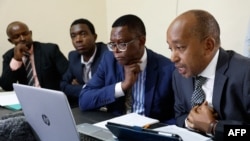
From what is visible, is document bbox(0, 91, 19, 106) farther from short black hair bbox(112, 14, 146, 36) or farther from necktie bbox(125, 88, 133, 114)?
short black hair bbox(112, 14, 146, 36)

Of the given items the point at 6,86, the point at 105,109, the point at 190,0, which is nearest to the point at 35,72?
the point at 6,86

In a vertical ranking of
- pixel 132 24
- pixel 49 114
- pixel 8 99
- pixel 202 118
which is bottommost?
pixel 8 99

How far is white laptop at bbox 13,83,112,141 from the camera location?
36.4 inches

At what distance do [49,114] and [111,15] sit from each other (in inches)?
109

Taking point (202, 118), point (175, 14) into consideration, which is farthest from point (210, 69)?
point (175, 14)

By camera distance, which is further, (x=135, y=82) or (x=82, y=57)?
(x=82, y=57)

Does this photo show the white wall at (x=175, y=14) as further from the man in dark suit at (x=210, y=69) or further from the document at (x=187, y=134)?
the document at (x=187, y=134)

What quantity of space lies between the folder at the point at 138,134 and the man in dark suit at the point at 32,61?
1615 mm

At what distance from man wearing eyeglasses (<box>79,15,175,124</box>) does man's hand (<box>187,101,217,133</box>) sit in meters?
0.33

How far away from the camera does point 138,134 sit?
95cm

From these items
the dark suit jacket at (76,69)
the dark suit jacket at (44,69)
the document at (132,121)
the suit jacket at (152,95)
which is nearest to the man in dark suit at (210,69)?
the document at (132,121)

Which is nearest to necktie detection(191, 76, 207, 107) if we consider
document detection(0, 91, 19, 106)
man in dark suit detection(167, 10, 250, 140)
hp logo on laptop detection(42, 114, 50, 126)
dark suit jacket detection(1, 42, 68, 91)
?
man in dark suit detection(167, 10, 250, 140)

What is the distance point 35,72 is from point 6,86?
278 millimetres

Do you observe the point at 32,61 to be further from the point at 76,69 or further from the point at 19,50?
the point at 76,69
